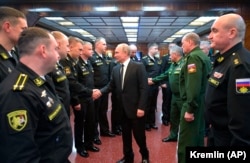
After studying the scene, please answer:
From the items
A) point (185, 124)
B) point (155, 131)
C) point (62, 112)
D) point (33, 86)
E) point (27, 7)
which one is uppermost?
point (27, 7)

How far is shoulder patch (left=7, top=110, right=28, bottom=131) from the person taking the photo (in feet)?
3.64

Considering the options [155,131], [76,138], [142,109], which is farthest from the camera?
[155,131]

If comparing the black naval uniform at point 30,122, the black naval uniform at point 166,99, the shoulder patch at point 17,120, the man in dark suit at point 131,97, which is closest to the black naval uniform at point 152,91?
the black naval uniform at point 166,99

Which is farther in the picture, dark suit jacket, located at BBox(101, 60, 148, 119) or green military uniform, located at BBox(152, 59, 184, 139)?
green military uniform, located at BBox(152, 59, 184, 139)

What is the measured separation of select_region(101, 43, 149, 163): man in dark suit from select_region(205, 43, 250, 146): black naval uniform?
1230 mm

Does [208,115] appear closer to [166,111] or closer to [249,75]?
[249,75]

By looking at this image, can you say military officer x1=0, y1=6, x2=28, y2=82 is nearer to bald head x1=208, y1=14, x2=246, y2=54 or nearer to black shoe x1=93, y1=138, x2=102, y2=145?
bald head x1=208, y1=14, x2=246, y2=54

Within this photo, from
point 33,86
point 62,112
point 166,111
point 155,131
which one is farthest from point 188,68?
point 166,111

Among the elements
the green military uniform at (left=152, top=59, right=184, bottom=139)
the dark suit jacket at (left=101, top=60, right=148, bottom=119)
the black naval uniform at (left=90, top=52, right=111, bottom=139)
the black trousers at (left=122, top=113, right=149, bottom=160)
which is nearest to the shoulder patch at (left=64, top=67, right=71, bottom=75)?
the dark suit jacket at (left=101, top=60, right=148, bottom=119)

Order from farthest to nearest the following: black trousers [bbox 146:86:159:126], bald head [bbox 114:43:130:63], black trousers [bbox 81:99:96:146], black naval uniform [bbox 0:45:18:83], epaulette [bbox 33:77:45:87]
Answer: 1. black trousers [bbox 146:86:159:126]
2. black trousers [bbox 81:99:96:146]
3. bald head [bbox 114:43:130:63]
4. black naval uniform [bbox 0:45:18:83]
5. epaulette [bbox 33:77:45:87]

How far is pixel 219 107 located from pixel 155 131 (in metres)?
3.16

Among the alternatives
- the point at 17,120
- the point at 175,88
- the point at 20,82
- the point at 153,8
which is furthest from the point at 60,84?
the point at 153,8

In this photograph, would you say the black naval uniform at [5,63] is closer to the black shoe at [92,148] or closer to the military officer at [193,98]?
the military officer at [193,98]

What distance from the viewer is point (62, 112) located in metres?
1.42
